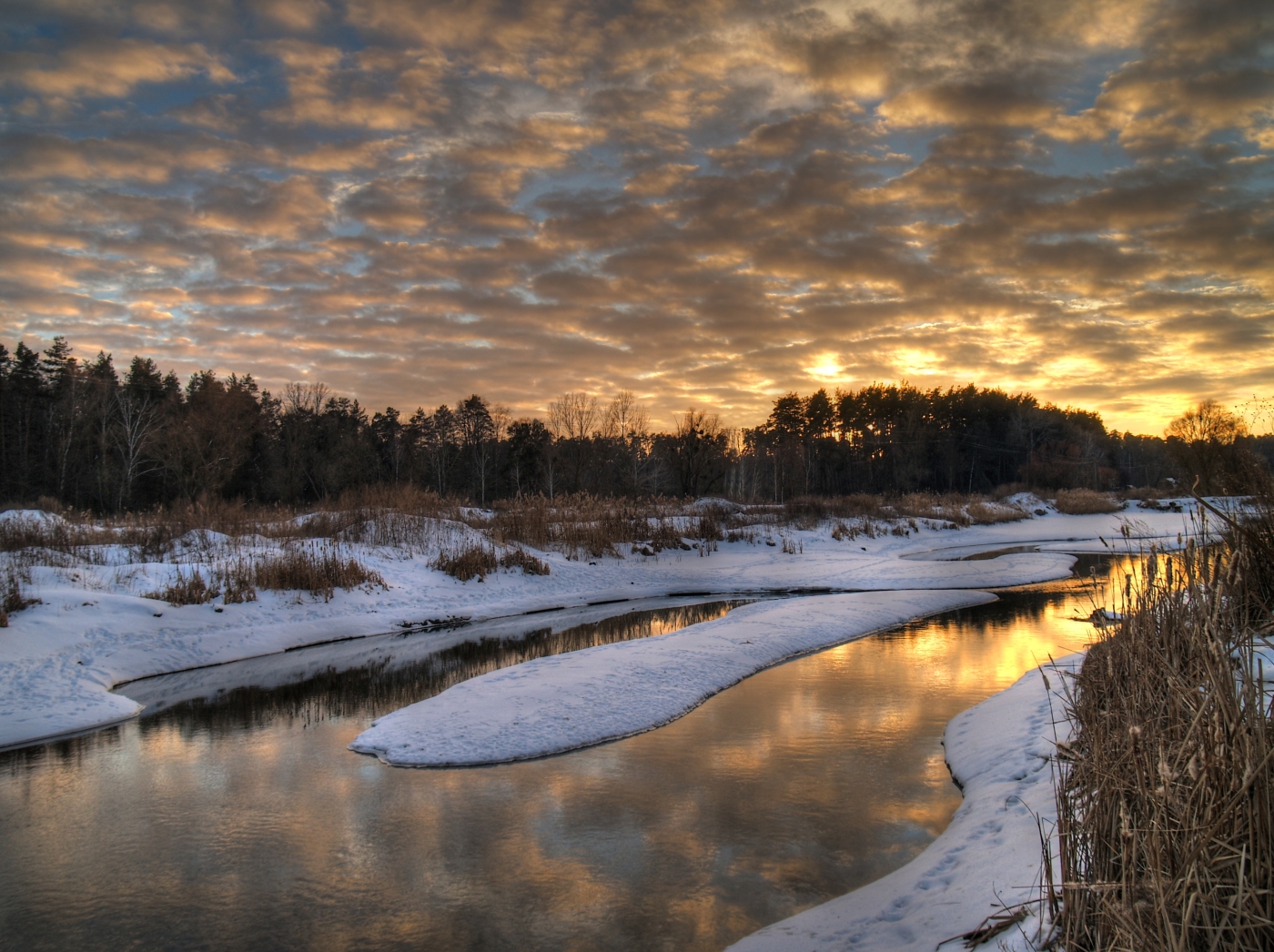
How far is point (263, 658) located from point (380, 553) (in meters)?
5.93

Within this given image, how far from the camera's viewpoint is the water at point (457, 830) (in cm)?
449

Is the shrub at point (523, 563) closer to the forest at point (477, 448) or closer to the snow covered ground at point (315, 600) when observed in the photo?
the snow covered ground at point (315, 600)

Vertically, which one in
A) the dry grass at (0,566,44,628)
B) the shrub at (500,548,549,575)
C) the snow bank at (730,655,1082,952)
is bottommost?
the snow bank at (730,655,1082,952)

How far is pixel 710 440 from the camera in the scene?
5047cm

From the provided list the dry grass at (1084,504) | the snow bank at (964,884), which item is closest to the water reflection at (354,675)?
the snow bank at (964,884)

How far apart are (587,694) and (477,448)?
56349 millimetres

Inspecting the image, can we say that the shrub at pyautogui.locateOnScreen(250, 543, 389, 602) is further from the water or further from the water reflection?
the water

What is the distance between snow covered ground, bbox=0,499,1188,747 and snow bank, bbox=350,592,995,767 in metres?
4.29

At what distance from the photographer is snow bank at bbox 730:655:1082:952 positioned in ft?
13.3

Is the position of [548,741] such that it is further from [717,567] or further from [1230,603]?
[717,567]

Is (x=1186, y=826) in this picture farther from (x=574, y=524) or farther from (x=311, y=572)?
(x=574, y=524)

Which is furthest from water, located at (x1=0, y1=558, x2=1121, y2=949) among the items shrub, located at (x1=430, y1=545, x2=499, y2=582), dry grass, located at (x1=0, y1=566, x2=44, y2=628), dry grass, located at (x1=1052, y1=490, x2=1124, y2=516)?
dry grass, located at (x1=1052, y1=490, x2=1124, y2=516)

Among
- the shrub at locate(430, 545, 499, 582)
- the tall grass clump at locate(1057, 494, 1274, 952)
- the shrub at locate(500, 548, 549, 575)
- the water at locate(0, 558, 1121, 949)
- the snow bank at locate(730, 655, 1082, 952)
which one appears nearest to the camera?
the tall grass clump at locate(1057, 494, 1274, 952)

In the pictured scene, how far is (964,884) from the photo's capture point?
4547 millimetres
